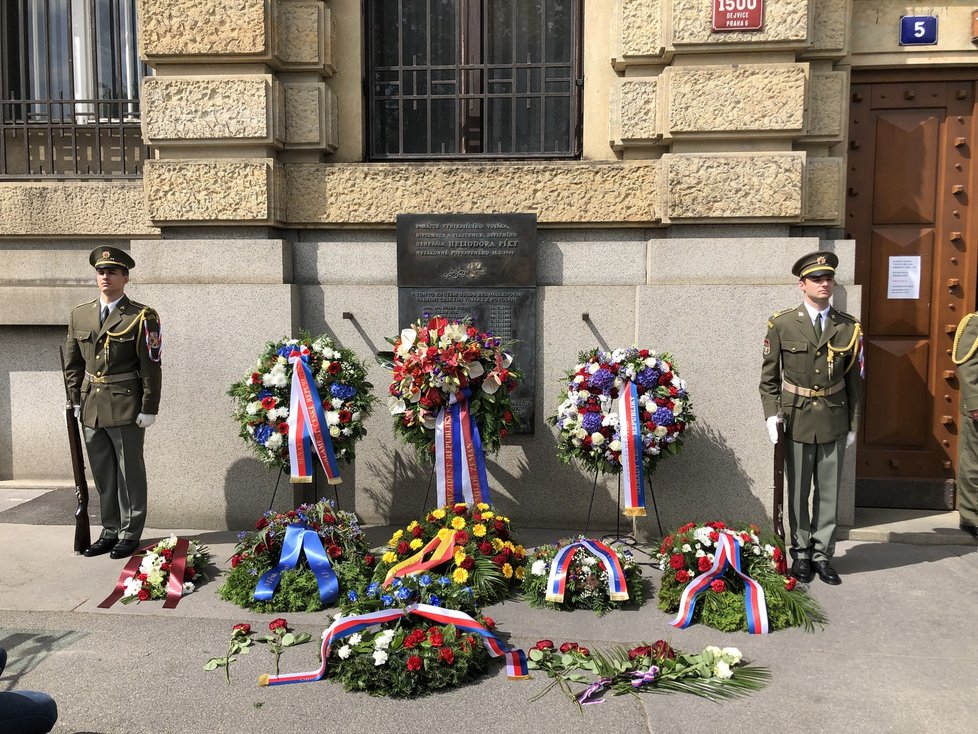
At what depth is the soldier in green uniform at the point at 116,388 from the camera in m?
5.33

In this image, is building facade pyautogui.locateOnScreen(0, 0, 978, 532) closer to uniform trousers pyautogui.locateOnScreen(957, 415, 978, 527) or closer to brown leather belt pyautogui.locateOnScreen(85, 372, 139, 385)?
uniform trousers pyautogui.locateOnScreen(957, 415, 978, 527)

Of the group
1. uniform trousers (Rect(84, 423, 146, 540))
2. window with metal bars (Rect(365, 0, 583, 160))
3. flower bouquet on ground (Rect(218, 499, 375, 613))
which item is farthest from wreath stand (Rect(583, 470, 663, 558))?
uniform trousers (Rect(84, 423, 146, 540))

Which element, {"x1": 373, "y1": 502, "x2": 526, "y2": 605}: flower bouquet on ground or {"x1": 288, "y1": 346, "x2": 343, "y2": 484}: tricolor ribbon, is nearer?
{"x1": 373, "y1": 502, "x2": 526, "y2": 605}: flower bouquet on ground

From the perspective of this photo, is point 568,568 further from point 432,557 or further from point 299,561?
point 299,561

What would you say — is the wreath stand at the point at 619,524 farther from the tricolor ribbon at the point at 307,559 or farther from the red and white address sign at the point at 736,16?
the red and white address sign at the point at 736,16

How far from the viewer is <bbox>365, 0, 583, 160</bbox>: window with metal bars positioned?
605cm

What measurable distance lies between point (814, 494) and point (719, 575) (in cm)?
101

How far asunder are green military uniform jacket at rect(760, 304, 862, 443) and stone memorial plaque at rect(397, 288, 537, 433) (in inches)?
62.6

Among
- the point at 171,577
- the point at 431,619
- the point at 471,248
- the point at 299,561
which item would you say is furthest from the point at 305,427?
the point at 431,619

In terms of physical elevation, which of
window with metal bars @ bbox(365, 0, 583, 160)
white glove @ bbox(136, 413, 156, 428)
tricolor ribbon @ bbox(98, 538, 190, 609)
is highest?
window with metal bars @ bbox(365, 0, 583, 160)

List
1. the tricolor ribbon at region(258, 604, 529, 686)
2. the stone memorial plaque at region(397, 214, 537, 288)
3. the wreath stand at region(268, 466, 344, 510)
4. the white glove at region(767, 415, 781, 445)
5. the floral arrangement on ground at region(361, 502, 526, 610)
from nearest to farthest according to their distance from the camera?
the tricolor ribbon at region(258, 604, 529, 686)
the floral arrangement on ground at region(361, 502, 526, 610)
the white glove at region(767, 415, 781, 445)
the wreath stand at region(268, 466, 344, 510)
the stone memorial plaque at region(397, 214, 537, 288)

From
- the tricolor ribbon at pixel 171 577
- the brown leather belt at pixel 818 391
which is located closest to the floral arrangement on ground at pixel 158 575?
the tricolor ribbon at pixel 171 577

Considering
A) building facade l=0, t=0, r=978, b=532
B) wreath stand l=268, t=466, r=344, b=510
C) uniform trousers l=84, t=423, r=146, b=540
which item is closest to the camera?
uniform trousers l=84, t=423, r=146, b=540

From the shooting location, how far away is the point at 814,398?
4.87m
